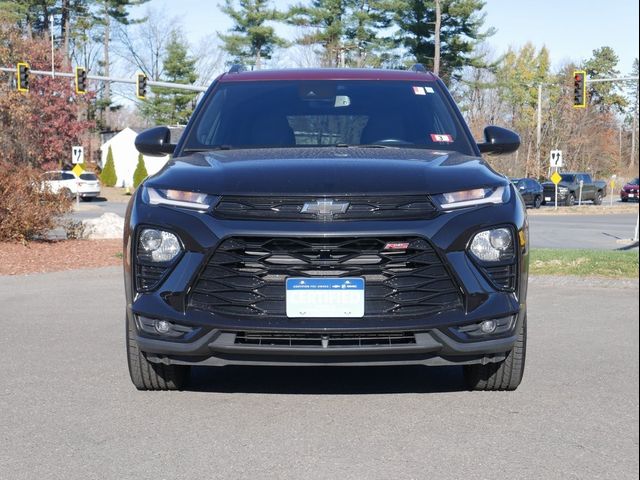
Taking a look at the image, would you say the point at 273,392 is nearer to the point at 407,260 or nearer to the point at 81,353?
the point at 407,260

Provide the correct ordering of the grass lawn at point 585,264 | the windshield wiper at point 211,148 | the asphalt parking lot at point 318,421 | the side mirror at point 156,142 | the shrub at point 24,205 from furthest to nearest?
1. the shrub at point 24,205
2. the grass lawn at point 585,264
3. the side mirror at point 156,142
4. the windshield wiper at point 211,148
5. the asphalt parking lot at point 318,421

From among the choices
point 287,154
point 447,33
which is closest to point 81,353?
point 287,154

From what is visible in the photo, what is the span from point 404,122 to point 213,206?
1923mm

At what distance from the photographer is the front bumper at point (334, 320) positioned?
15.6 feet

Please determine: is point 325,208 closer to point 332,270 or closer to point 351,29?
point 332,270

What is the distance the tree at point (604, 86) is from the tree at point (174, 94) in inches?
1203

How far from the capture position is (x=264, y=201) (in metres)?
4.85

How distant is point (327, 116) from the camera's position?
21.1ft

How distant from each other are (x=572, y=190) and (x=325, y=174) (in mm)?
45721

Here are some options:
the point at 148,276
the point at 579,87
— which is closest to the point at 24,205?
the point at 148,276

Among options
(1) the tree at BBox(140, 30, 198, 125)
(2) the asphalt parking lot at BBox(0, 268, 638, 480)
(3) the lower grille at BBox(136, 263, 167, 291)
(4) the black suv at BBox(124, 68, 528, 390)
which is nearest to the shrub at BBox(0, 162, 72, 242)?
(2) the asphalt parking lot at BBox(0, 268, 638, 480)

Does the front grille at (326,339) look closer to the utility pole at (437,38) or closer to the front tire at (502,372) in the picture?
the front tire at (502,372)

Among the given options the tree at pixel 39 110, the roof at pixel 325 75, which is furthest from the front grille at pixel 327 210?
the tree at pixel 39 110

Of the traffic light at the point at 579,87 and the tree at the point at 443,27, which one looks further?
the tree at the point at 443,27
